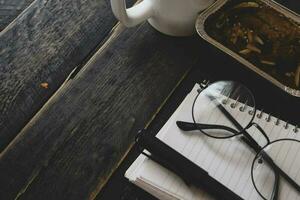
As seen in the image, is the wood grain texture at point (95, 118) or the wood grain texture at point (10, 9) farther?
the wood grain texture at point (10, 9)

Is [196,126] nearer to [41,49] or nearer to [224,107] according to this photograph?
[224,107]

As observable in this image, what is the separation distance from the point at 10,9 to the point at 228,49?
14.6 inches

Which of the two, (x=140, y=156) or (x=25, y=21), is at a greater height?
(x=25, y=21)

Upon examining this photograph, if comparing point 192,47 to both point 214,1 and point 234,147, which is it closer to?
point 214,1

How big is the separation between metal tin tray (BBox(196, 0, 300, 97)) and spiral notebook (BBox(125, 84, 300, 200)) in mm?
45

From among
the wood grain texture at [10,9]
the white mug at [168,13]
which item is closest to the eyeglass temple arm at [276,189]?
the white mug at [168,13]

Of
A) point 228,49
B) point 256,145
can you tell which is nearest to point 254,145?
point 256,145

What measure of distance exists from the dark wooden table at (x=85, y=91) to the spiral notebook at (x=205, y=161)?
0.03 metres

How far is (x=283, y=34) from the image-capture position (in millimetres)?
659

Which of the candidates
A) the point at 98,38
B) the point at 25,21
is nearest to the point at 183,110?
the point at 98,38

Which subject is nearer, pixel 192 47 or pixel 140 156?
pixel 140 156

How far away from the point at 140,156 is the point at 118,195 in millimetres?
58

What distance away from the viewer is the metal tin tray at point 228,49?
0.60m

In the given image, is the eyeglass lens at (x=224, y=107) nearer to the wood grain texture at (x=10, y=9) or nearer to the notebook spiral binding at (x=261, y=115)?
the notebook spiral binding at (x=261, y=115)
